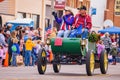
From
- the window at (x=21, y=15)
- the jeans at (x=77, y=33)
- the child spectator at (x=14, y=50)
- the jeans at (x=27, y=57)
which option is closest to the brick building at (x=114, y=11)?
the window at (x=21, y=15)

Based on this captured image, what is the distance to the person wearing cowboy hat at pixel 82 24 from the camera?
2000cm

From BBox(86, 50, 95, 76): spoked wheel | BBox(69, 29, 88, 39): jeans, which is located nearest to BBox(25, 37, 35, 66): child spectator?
BBox(69, 29, 88, 39): jeans

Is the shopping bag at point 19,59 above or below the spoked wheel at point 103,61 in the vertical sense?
below

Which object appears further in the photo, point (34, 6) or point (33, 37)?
point (34, 6)

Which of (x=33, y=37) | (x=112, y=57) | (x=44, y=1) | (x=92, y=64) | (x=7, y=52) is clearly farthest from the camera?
(x=44, y=1)

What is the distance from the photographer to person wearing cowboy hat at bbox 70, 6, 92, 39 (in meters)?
20.0

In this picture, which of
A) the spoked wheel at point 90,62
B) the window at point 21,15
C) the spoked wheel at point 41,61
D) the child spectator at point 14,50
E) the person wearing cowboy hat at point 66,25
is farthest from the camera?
the window at point 21,15

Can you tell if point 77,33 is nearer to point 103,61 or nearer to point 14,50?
point 103,61

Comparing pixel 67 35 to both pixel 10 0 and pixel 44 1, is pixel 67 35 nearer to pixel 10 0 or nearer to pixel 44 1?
pixel 10 0

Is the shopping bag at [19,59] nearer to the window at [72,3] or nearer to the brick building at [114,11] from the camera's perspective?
the window at [72,3]

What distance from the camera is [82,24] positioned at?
20422 millimetres

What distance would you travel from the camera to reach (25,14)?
4419cm

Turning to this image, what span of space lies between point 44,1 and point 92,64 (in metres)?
28.7

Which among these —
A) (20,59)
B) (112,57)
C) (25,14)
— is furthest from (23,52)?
(25,14)
